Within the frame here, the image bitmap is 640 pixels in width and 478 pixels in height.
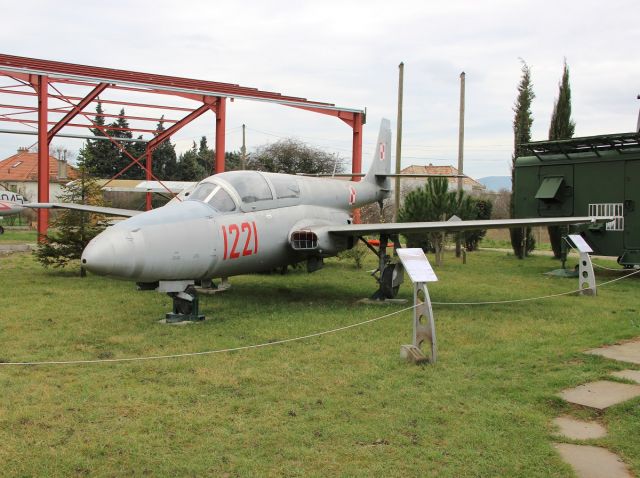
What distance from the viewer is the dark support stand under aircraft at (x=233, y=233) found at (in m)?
8.11

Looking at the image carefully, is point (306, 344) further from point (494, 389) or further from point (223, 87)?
point (223, 87)

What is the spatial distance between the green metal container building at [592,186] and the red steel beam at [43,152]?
47.0ft

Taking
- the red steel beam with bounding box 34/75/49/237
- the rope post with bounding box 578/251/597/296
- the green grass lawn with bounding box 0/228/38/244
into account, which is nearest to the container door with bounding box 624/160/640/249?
the rope post with bounding box 578/251/597/296

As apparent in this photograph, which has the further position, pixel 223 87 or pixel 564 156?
pixel 223 87

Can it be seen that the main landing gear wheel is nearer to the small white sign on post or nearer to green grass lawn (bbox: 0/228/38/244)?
the small white sign on post

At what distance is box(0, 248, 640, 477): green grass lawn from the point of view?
422 cm

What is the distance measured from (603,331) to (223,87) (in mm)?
15865

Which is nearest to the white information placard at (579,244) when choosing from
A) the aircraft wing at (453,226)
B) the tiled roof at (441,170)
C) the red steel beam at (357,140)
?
the aircraft wing at (453,226)

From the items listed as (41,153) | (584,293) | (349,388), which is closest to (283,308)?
(349,388)

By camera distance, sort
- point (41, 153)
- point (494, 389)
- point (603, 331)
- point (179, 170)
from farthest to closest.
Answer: point (179, 170) < point (41, 153) < point (603, 331) < point (494, 389)

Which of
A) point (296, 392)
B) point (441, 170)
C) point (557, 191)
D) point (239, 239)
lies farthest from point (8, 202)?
point (441, 170)

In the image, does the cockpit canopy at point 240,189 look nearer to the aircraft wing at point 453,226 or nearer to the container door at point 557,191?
the aircraft wing at point 453,226

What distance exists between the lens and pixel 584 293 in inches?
494

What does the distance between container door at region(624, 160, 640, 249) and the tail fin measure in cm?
651
